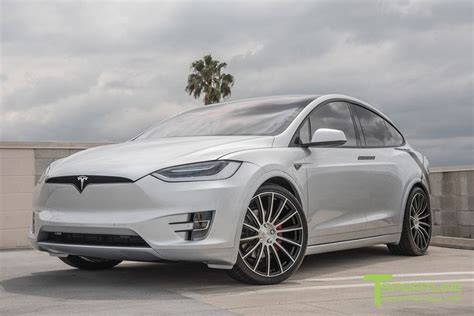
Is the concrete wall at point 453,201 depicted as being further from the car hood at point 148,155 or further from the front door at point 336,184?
the car hood at point 148,155

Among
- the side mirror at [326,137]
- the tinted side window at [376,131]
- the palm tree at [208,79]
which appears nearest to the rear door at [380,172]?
the tinted side window at [376,131]

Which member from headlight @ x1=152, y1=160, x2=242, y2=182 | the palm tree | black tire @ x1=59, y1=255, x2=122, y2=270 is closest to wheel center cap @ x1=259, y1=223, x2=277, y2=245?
headlight @ x1=152, y1=160, x2=242, y2=182

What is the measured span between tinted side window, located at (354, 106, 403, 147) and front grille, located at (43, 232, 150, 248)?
3004 mm

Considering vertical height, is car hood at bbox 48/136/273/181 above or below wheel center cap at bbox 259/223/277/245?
above

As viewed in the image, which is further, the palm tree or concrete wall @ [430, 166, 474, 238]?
the palm tree

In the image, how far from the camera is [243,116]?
6270 mm

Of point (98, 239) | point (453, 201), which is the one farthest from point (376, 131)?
point (453, 201)

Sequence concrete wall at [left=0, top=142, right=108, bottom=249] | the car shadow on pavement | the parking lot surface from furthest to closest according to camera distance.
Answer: concrete wall at [left=0, top=142, right=108, bottom=249] < the car shadow on pavement < the parking lot surface

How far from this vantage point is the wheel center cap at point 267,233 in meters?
5.32

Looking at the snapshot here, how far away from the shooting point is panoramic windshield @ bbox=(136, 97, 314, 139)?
5.98 meters

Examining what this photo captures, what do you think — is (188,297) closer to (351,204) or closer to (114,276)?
(114,276)

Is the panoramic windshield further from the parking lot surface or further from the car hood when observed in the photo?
the parking lot surface

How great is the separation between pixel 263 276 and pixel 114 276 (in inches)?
55.0

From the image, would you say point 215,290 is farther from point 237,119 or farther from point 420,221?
point 420,221
